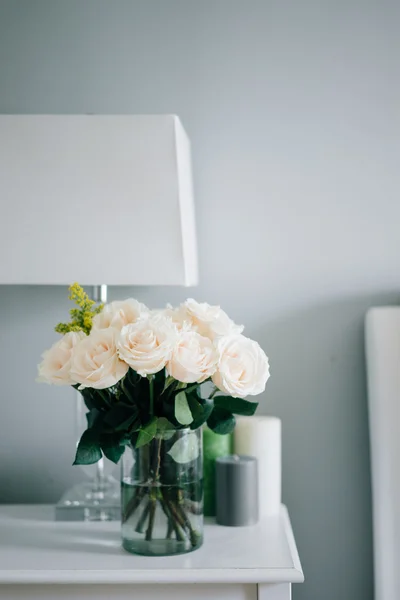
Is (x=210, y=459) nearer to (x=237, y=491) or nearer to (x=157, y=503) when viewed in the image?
(x=237, y=491)

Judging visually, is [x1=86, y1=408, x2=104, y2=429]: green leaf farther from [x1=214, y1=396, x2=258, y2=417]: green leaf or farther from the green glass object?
the green glass object

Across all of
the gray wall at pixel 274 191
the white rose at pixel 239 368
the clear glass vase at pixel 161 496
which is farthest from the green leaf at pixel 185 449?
the gray wall at pixel 274 191

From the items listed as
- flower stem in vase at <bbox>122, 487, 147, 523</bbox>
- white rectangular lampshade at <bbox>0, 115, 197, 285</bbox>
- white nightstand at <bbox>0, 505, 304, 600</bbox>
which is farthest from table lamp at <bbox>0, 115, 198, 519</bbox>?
white nightstand at <bbox>0, 505, 304, 600</bbox>

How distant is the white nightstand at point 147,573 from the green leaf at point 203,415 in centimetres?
22

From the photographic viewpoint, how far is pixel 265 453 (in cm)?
141

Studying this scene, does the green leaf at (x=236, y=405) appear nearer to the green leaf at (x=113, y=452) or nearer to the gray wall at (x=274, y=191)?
the green leaf at (x=113, y=452)

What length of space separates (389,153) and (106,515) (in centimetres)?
98

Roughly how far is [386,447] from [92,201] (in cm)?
77

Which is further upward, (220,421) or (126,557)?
(220,421)

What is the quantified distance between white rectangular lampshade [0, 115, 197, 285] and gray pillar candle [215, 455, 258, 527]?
0.36 meters

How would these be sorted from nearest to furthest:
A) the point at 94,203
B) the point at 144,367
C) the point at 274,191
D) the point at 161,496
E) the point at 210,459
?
1. the point at 144,367
2. the point at 161,496
3. the point at 94,203
4. the point at 210,459
5. the point at 274,191

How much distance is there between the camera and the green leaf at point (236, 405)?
1198 mm

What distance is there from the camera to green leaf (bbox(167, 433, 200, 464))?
→ 116cm

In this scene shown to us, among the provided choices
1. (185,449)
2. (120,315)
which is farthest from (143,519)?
(120,315)
